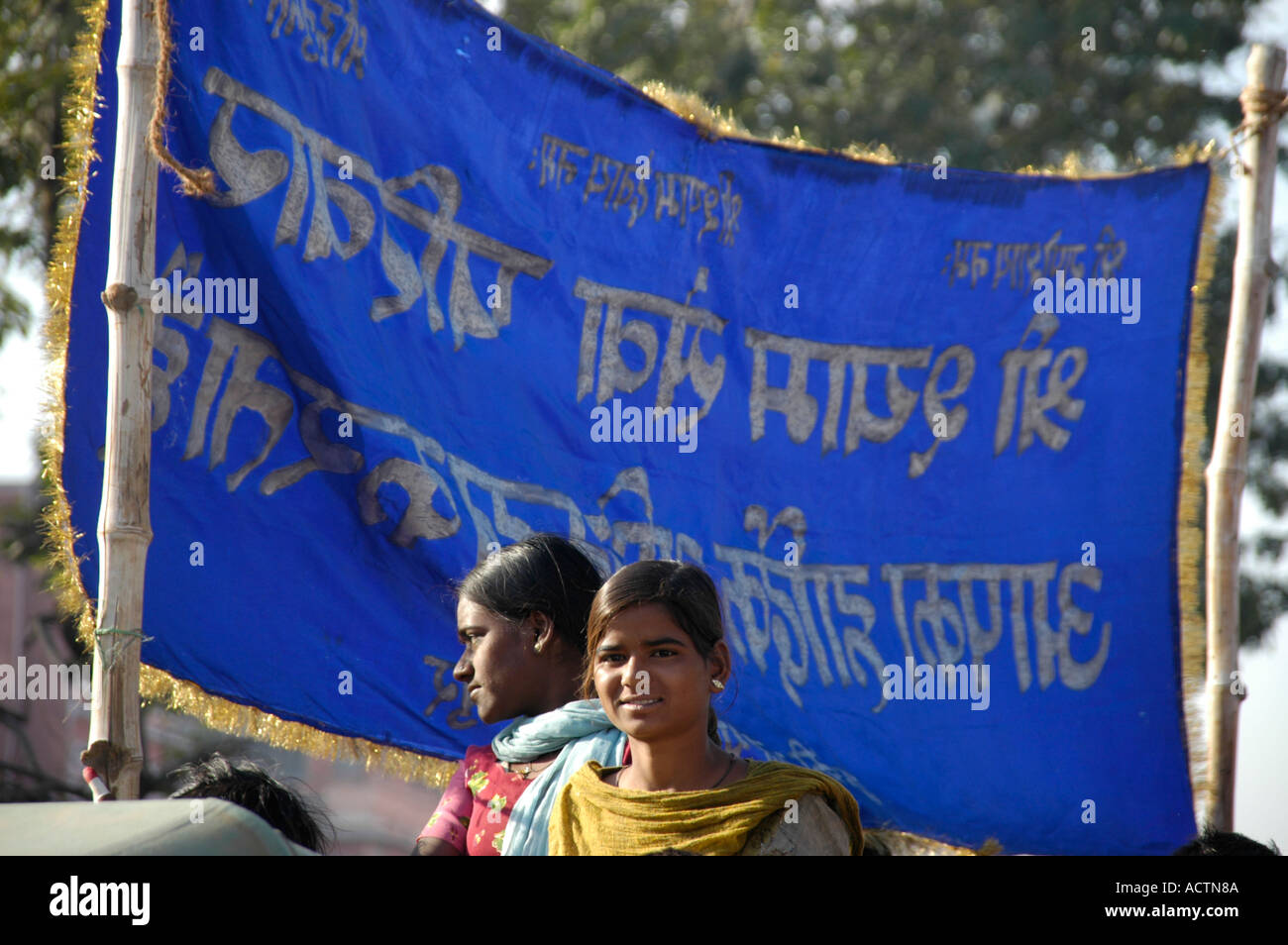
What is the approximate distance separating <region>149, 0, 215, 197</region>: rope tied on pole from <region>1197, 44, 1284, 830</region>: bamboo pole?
2.70 meters

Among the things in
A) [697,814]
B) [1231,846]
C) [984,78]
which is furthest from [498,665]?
[984,78]

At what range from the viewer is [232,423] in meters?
2.85

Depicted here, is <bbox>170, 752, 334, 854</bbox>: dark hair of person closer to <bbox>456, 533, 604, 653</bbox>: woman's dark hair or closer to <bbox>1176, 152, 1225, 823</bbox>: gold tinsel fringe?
<bbox>456, 533, 604, 653</bbox>: woman's dark hair

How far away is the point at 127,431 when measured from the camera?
2.43 metres

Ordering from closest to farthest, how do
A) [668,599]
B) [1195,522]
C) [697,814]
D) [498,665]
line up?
[697,814], [668,599], [498,665], [1195,522]

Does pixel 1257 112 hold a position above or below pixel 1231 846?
above

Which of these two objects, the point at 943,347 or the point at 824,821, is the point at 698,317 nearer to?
the point at 943,347

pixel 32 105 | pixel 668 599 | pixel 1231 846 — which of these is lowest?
pixel 1231 846

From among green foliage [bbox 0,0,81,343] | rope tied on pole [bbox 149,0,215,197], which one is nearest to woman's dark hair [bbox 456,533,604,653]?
rope tied on pole [bbox 149,0,215,197]

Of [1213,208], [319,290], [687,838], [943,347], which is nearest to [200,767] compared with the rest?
[319,290]

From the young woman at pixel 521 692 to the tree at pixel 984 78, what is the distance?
6.67 meters

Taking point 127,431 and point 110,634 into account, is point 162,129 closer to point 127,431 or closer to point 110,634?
point 127,431

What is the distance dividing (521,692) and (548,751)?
145mm

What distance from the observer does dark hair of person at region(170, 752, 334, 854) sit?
2.57 meters
